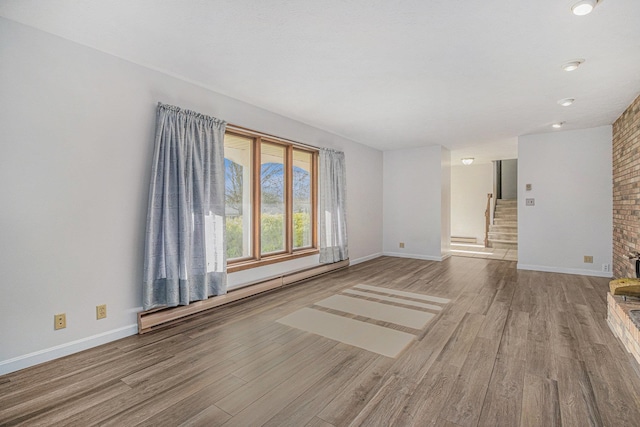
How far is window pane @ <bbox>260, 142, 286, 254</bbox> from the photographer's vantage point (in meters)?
4.38

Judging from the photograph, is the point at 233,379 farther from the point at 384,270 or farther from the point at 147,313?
the point at 384,270

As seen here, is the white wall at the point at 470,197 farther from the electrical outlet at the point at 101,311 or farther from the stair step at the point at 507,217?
the electrical outlet at the point at 101,311

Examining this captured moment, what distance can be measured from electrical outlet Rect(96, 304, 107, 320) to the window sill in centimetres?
131

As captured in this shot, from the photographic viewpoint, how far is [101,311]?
2.67 m

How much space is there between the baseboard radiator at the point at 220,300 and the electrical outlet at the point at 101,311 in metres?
0.28

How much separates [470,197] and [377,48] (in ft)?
27.7

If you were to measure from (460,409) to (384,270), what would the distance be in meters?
3.95

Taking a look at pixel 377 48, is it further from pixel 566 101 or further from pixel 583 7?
pixel 566 101

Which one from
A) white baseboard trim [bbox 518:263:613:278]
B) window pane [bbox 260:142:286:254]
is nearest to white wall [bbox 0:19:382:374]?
window pane [bbox 260:142:286:254]

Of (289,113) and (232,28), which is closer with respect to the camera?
(232,28)

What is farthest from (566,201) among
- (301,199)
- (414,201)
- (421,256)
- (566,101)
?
(301,199)

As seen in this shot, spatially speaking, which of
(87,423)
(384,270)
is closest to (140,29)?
(87,423)

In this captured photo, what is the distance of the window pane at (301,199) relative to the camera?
197 inches

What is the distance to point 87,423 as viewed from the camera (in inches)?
67.0
